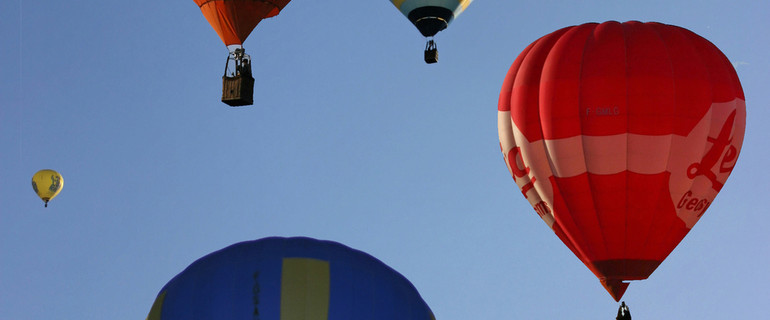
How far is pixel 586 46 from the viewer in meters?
37.0

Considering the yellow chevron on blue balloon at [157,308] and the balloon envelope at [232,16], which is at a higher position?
the balloon envelope at [232,16]

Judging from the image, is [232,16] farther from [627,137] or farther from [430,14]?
[627,137]

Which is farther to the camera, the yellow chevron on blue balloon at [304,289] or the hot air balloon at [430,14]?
the hot air balloon at [430,14]

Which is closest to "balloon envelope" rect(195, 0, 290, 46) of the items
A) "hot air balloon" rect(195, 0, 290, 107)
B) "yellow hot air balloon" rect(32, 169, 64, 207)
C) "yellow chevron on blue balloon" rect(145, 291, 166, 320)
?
"hot air balloon" rect(195, 0, 290, 107)

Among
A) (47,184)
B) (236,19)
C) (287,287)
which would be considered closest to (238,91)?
(236,19)

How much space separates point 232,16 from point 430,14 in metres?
4.94

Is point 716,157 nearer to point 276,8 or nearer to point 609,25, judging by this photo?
point 609,25

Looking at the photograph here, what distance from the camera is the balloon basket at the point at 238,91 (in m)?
38.3

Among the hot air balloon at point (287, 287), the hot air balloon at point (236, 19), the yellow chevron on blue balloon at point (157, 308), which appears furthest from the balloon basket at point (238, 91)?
the yellow chevron on blue balloon at point (157, 308)

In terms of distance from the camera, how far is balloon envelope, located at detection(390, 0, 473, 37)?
139 feet

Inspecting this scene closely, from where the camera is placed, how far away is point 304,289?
31562 mm

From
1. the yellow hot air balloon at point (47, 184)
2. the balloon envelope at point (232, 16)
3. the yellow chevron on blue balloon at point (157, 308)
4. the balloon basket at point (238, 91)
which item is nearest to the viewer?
the yellow chevron on blue balloon at point (157, 308)

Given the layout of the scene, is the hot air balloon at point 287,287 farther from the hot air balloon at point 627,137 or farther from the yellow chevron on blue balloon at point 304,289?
the hot air balloon at point 627,137

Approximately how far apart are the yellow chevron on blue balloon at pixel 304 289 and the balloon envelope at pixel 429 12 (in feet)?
37.2
